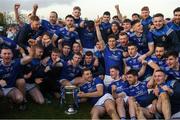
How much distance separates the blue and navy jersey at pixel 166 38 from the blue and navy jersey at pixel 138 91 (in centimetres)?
169

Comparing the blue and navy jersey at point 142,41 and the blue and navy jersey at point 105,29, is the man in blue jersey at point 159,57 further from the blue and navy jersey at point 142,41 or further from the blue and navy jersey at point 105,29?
the blue and navy jersey at point 105,29

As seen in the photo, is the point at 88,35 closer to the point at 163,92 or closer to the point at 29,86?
the point at 29,86

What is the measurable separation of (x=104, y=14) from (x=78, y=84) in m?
2.92

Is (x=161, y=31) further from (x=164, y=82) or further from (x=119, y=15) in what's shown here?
(x=119, y=15)

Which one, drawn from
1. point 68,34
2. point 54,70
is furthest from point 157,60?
point 68,34

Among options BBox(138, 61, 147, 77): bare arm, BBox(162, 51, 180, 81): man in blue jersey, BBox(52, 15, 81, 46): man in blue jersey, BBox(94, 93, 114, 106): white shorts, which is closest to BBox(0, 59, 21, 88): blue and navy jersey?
BBox(94, 93, 114, 106): white shorts

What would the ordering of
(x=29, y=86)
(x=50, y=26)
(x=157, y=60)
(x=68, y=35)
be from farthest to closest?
(x=50, y=26) → (x=68, y=35) → (x=29, y=86) → (x=157, y=60)

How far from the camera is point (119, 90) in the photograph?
7.29 m

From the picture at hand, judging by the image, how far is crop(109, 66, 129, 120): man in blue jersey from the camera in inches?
267

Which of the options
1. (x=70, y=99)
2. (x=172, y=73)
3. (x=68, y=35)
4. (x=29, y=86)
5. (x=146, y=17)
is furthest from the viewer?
(x=146, y=17)

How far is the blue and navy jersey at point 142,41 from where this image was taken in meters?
8.65

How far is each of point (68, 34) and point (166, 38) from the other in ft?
8.59

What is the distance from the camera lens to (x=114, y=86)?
7402 mm

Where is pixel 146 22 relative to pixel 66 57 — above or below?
above
